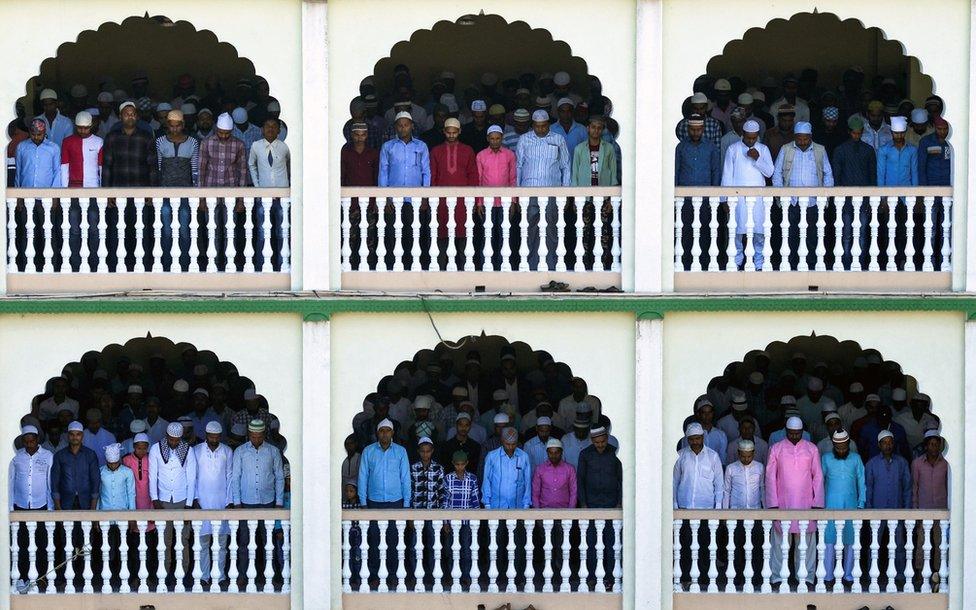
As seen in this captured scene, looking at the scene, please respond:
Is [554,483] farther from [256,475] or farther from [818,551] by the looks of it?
[256,475]

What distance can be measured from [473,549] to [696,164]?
3462 mm

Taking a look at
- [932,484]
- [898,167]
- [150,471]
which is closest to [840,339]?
[932,484]

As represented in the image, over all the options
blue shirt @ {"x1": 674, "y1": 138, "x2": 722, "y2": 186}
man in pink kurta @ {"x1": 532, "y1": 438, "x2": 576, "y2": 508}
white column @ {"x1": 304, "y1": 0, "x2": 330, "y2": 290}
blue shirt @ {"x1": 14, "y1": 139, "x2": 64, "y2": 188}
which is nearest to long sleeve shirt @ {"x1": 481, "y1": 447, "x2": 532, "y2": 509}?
man in pink kurta @ {"x1": 532, "y1": 438, "x2": 576, "y2": 508}

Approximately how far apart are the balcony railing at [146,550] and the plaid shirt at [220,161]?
2.60 metres

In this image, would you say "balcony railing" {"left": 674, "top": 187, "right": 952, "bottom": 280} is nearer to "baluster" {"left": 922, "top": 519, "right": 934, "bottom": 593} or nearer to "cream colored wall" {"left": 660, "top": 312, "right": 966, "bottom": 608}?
"cream colored wall" {"left": 660, "top": 312, "right": 966, "bottom": 608}

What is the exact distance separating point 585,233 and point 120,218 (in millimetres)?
3584

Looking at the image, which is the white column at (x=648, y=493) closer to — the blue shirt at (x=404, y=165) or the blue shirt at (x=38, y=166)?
the blue shirt at (x=404, y=165)

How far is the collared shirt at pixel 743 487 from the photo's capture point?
1491 cm

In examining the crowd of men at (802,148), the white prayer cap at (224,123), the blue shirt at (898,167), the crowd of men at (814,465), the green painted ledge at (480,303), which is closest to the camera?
the green painted ledge at (480,303)

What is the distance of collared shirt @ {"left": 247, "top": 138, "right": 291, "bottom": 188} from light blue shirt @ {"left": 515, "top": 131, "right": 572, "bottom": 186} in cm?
186

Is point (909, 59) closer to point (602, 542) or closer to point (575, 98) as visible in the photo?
point (575, 98)

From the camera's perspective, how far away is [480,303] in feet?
47.8

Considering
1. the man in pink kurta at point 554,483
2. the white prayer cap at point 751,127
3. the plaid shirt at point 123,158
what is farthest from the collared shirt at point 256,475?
the white prayer cap at point 751,127

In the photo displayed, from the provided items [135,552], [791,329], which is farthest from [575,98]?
[135,552]
